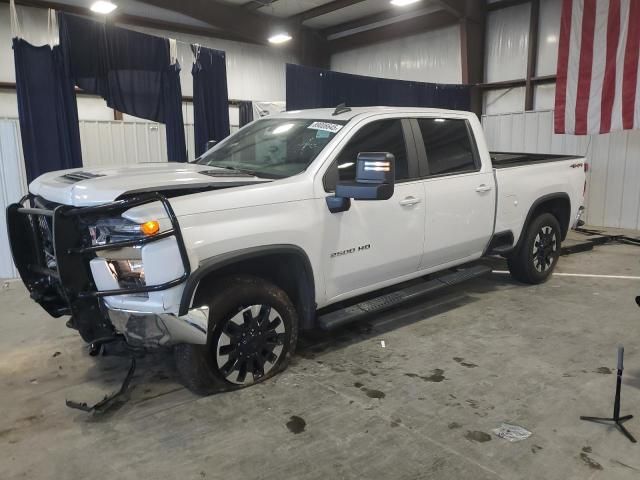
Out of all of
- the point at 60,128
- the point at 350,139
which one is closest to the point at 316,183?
the point at 350,139

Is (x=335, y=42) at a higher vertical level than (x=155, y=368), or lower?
higher

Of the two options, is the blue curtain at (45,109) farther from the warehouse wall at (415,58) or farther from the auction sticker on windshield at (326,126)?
the warehouse wall at (415,58)

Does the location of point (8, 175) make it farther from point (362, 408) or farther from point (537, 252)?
point (537, 252)

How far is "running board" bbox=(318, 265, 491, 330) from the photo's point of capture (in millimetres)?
3703

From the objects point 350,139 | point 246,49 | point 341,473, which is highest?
point 246,49

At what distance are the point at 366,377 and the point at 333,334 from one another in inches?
33.8

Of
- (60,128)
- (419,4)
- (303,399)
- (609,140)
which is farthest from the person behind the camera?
(419,4)

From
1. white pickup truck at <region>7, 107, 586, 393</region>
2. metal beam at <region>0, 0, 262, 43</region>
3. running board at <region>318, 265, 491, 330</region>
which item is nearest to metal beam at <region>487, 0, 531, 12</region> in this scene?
metal beam at <region>0, 0, 262, 43</region>

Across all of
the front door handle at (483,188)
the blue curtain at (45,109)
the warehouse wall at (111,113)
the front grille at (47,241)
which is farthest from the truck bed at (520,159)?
the blue curtain at (45,109)

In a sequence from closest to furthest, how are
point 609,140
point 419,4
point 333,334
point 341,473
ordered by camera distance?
point 341,473 → point 333,334 → point 609,140 → point 419,4

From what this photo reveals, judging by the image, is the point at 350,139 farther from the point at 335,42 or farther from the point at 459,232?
the point at 335,42

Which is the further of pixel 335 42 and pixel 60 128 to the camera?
pixel 335 42

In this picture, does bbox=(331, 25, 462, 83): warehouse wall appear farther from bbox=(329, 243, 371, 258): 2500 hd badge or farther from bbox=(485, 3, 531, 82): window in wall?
bbox=(329, 243, 371, 258): 2500 hd badge

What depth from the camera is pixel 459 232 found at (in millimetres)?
4516
